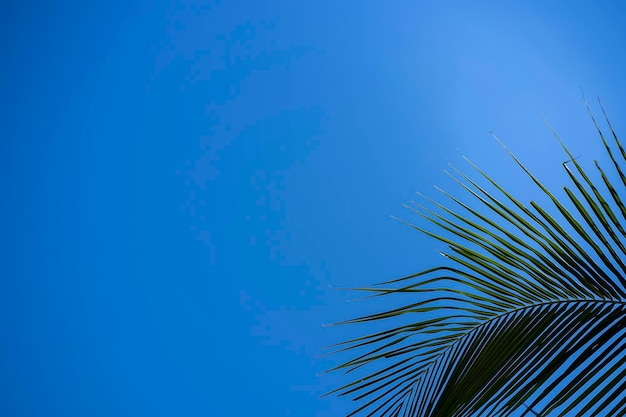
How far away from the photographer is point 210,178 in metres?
5.79

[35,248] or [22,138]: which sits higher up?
[22,138]

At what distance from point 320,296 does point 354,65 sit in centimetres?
203

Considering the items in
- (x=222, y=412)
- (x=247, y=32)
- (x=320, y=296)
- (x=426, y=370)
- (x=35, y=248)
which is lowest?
(x=426, y=370)

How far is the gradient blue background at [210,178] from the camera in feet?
18.4

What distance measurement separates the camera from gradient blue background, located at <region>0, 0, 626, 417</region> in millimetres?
5613

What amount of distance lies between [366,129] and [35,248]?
10.0 ft

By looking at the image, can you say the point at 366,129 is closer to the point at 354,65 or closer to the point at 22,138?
the point at 354,65

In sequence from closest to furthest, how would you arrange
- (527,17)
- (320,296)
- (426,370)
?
(426,370), (527,17), (320,296)

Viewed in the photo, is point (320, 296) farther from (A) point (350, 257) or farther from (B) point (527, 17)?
(B) point (527, 17)

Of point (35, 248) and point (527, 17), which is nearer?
point (527, 17)

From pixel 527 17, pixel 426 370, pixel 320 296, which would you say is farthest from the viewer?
pixel 320 296

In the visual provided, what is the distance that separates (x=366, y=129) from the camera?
5.85 meters

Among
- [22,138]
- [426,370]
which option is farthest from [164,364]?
[426,370]

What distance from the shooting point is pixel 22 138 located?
18.8 feet
